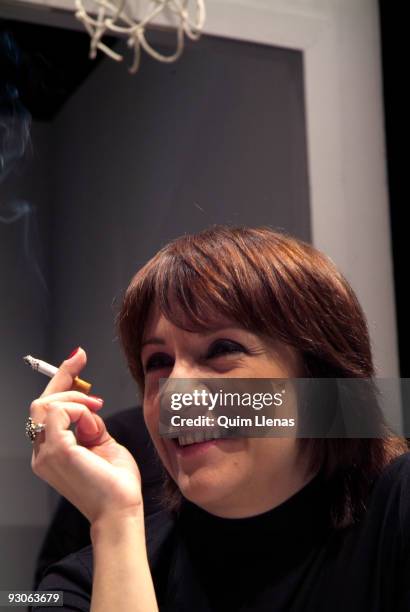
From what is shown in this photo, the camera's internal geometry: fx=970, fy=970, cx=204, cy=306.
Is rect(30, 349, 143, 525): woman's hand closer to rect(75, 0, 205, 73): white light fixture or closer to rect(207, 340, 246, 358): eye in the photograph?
rect(207, 340, 246, 358): eye

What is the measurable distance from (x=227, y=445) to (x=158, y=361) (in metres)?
0.09

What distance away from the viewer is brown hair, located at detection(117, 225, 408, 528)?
76 cm

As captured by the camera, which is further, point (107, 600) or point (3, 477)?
point (3, 477)

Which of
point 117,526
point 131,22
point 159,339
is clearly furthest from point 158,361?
point 131,22

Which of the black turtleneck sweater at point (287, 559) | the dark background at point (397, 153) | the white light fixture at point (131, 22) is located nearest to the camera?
the black turtleneck sweater at point (287, 559)

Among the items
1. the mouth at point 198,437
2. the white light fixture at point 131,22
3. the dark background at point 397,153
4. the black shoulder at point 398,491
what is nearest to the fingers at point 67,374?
the mouth at point 198,437

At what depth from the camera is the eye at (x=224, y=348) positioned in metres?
0.74

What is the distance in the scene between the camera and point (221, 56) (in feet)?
4.37

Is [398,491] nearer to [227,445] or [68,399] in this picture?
[227,445]

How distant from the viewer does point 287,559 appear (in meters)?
0.76

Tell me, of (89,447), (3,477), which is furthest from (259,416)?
(3,477)

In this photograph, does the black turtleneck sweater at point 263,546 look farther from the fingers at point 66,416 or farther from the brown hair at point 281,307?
the fingers at point 66,416

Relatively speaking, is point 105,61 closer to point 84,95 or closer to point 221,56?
point 84,95

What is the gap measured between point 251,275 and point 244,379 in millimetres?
95
